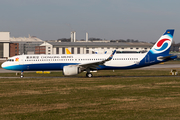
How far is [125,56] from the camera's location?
4084cm

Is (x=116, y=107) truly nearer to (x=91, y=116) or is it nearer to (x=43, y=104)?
(x=91, y=116)

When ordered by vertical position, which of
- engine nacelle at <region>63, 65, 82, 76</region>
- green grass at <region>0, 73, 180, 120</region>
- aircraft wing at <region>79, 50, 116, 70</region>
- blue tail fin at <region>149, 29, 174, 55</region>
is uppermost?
blue tail fin at <region>149, 29, 174, 55</region>

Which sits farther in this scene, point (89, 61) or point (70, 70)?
point (89, 61)

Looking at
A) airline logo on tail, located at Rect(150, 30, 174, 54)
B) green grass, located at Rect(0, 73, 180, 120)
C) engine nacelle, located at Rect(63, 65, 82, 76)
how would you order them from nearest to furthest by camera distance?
green grass, located at Rect(0, 73, 180, 120), engine nacelle, located at Rect(63, 65, 82, 76), airline logo on tail, located at Rect(150, 30, 174, 54)

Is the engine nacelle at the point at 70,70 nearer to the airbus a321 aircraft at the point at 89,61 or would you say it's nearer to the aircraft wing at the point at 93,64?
the aircraft wing at the point at 93,64

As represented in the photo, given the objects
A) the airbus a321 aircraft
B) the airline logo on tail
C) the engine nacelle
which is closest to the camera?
the engine nacelle

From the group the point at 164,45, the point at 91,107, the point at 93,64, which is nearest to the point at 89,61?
the point at 93,64

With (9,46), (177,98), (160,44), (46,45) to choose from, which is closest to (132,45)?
(46,45)

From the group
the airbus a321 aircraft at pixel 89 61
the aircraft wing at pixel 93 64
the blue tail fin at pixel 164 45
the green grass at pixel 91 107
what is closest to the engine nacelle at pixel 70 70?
the aircraft wing at pixel 93 64

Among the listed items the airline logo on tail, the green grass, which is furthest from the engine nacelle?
the green grass

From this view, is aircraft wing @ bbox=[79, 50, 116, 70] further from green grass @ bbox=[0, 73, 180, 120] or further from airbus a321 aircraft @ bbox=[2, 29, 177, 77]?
green grass @ bbox=[0, 73, 180, 120]

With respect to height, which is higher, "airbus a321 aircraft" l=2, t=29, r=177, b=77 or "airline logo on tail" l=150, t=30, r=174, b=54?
"airline logo on tail" l=150, t=30, r=174, b=54

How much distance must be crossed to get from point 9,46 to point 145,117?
562 feet

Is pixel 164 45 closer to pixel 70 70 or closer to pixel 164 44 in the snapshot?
pixel 164 44
